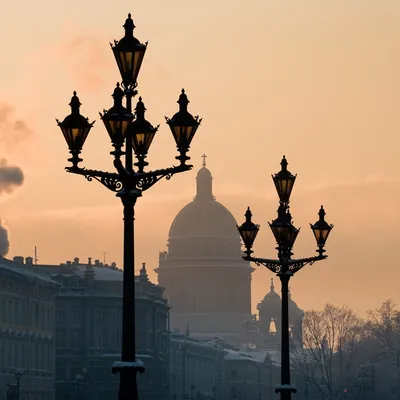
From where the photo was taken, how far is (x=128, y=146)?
97.5 ft

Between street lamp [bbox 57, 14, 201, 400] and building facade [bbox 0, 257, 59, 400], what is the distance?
3954 inches

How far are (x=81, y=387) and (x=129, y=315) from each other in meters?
125

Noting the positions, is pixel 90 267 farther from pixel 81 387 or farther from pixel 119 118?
pixel 119 118

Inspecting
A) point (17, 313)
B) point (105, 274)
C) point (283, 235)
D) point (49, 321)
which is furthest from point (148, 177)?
point (105, 274)

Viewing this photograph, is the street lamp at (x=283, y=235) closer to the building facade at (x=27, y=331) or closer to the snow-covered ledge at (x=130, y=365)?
the snow-covered ledge at (x=130, y=365)

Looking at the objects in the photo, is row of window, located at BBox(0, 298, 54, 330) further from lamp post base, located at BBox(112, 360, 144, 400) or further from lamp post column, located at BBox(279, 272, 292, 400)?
→ lamp post base, located at BBox(112, 360, 144, 400)

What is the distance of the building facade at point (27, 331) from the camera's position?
5340 inches

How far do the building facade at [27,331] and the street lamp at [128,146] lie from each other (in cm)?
10042

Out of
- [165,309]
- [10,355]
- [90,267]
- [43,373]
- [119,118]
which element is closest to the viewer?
[119,118]

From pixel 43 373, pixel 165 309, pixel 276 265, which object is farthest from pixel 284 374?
pixel 165 309

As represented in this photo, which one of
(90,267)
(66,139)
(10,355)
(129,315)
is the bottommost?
(129,315)

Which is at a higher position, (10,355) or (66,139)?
(10,355)

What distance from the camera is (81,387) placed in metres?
154

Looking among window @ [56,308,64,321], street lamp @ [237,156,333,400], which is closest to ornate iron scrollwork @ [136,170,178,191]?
street lamp @ [237,156,333,400]
